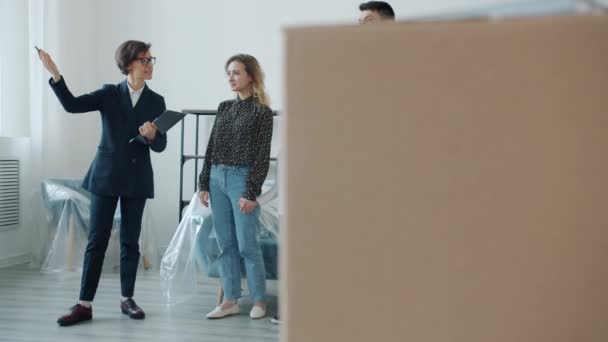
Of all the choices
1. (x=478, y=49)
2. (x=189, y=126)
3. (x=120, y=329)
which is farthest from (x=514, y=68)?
(x=189, y=126)

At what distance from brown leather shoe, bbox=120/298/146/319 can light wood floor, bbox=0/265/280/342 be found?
3 cm

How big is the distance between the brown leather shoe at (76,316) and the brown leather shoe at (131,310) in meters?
0.15

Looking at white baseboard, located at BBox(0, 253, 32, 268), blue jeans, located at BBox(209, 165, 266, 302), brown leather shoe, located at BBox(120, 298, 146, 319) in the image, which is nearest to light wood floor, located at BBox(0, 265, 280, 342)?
brown leather shoe, located at BBox(120, 298, 146, 319)

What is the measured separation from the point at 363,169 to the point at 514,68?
0.13 meters

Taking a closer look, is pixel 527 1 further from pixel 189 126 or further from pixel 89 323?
pixel 189 126

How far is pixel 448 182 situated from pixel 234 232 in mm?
2579

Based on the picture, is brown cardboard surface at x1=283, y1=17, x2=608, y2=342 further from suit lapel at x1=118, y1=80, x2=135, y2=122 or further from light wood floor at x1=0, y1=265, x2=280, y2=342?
suit lapel at x1=118, y1=80, x2=135, y2=122

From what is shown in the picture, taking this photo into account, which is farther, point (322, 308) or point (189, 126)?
point (189, 126)

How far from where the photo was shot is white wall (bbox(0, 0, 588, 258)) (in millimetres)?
4488

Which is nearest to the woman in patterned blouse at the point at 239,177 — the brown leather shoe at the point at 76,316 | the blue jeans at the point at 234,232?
the blue jeans at the point at 234,232

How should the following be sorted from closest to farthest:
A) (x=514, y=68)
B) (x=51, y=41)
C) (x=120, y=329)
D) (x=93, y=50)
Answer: (x=514, y=68), (x=120, y=329), (x=51, y=41), (x=93, y=50)

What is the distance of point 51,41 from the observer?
4.38 m

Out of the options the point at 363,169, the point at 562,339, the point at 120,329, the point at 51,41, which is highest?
the point at 51,41

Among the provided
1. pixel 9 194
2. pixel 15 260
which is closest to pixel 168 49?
pixel 9 194
